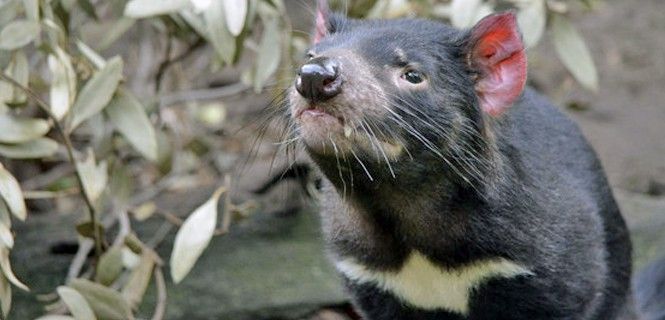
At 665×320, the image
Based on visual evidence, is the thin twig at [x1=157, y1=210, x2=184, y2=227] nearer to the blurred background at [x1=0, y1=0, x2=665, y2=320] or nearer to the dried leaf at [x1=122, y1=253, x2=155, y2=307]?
the blurred background at [x1=0, y1=0, x2=665, y2=320]

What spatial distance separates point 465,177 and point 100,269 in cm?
129

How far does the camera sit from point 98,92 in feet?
13.4

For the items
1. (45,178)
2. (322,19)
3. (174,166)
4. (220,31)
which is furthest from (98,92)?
(174,166)

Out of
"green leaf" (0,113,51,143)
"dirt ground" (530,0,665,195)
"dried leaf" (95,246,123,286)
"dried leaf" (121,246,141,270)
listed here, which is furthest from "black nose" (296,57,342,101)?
"dirt ground" (530,0,665,195)

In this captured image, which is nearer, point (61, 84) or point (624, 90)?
point (61, 84)

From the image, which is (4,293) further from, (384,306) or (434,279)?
(434,279)

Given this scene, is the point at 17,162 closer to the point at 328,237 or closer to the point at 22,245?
the point at 22,245

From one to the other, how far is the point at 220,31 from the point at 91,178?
58 cm

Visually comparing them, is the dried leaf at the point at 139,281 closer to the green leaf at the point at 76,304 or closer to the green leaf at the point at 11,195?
the green leaf at the point at 76,304

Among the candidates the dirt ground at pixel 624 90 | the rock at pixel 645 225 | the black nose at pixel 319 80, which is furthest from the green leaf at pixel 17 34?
the dirt ground at pixel 624 90

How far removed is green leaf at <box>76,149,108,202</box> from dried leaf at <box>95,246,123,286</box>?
169 mm

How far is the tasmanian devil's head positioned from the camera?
10.6ft

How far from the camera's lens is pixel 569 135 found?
4.18 m

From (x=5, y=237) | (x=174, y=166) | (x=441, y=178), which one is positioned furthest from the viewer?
(x=174, y=166)
